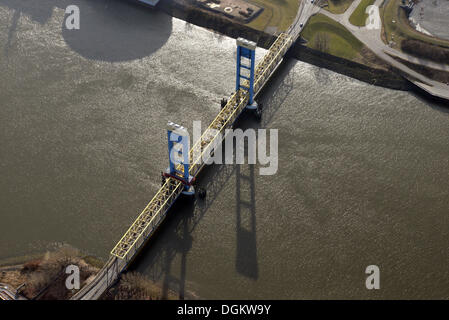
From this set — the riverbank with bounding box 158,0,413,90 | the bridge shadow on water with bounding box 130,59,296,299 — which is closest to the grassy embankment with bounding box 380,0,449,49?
the riverbank with bounding box 158,0,413,90

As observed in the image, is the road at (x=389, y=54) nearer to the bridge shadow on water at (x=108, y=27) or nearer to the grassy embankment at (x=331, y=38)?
the grassy embankment at (x=331, y=38)

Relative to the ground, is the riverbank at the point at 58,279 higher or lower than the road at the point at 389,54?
lower

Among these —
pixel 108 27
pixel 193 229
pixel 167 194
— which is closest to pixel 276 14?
pixel 108 27

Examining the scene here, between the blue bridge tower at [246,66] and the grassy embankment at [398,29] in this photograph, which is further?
the grassy embankment at [398,29]

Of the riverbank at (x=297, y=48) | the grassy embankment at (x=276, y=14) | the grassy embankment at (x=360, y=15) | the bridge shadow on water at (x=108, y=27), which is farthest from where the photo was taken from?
the grassy embankment at (x=360, y=15)

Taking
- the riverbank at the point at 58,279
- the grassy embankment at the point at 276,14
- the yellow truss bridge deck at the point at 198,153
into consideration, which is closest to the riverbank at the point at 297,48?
the grassy embankment at the point at 276,14

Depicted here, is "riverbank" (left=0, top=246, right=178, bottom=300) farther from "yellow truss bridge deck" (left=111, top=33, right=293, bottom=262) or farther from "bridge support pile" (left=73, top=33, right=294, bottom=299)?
"yellow truss bridge deck" (left=111, top=33, right=293, bottom=262)
